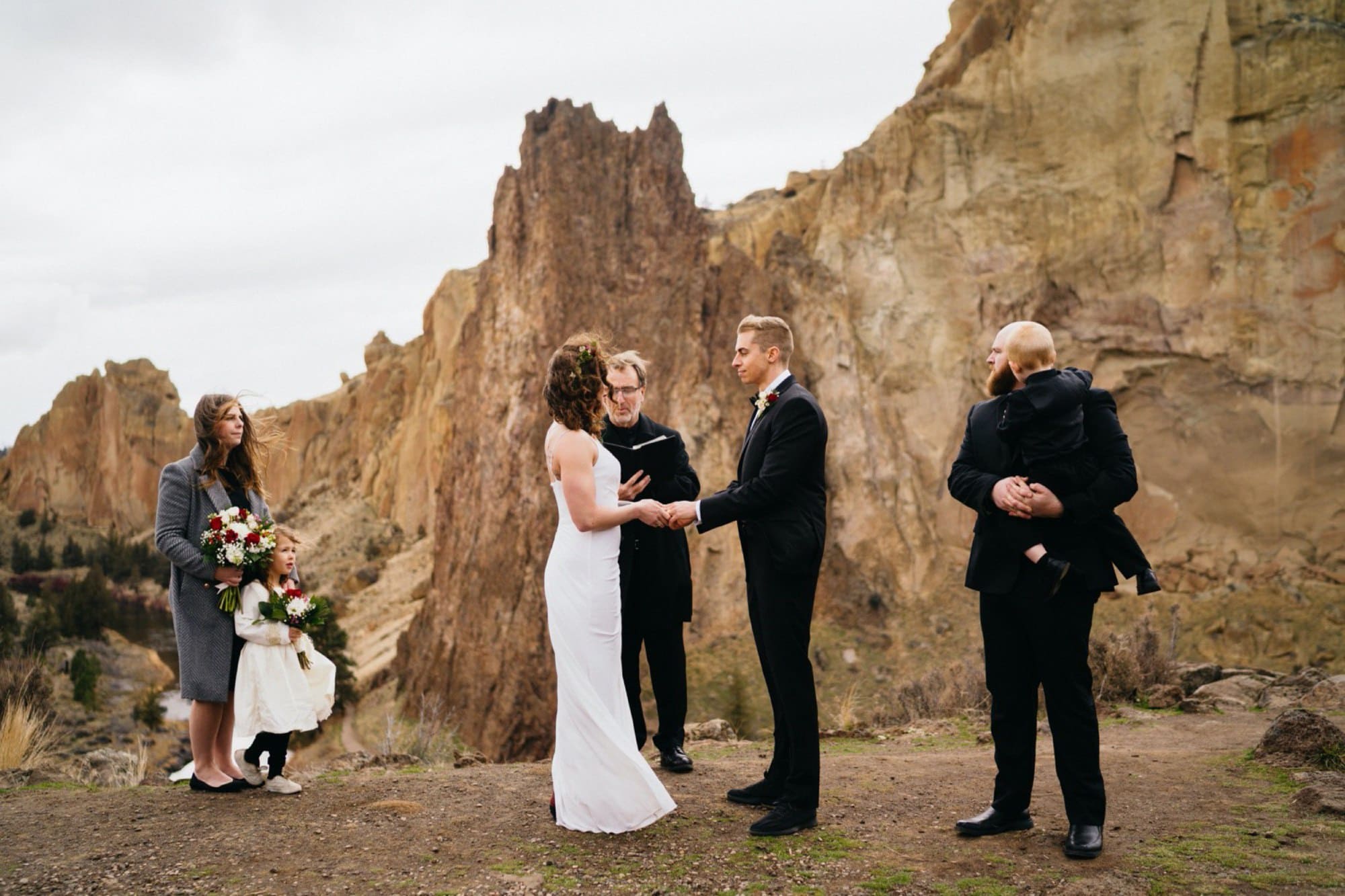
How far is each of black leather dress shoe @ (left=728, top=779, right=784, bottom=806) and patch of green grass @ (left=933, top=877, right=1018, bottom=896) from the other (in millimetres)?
1328

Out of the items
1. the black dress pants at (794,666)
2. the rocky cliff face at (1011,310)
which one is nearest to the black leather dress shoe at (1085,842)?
the black dress pants at (794,666)

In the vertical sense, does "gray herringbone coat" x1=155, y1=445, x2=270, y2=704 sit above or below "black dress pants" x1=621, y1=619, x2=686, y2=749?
above

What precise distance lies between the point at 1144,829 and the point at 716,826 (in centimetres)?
225

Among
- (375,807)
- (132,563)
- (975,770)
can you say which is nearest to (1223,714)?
(975,770)

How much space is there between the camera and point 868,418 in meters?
27.6

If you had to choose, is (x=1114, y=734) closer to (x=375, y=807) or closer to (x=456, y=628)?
(x=375, y=807)

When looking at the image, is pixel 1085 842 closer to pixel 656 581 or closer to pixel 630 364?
pixel 656 581

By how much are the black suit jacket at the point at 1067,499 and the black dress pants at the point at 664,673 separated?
7.30 ft

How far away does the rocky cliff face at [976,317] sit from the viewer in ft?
80.8

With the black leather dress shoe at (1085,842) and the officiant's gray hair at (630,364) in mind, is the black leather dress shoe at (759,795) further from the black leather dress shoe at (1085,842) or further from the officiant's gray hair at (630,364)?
Answer: the officiant's gray hair at (630,364)

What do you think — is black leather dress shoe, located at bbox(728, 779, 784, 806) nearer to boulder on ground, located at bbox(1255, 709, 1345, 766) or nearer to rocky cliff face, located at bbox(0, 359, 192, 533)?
boulder on ground, located at bbox(1255, 709, 1345, 766)

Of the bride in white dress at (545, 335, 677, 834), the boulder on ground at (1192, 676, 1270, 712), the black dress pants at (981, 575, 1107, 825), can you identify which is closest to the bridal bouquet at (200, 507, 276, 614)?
the bride in white dress at (545, 335, 677, 834)

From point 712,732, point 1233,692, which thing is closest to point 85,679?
point 712,732

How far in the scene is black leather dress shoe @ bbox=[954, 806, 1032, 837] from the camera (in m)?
5.36
